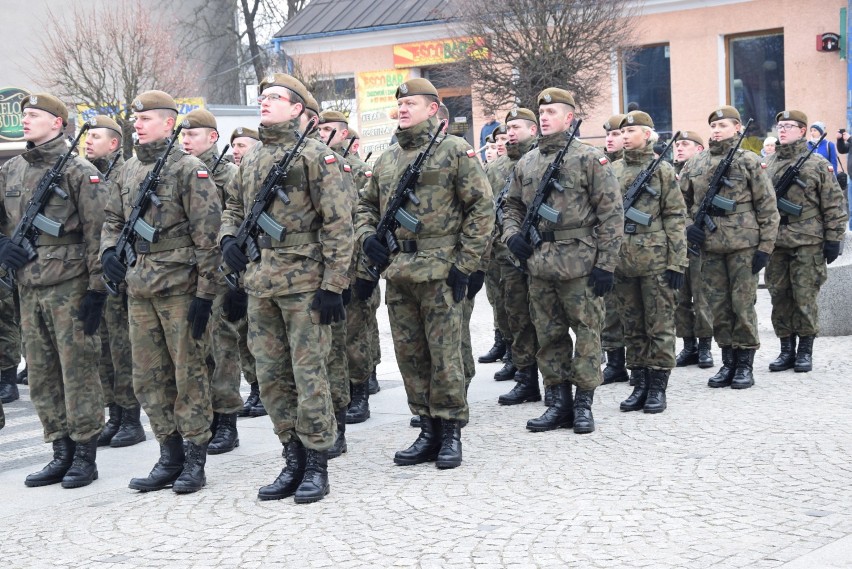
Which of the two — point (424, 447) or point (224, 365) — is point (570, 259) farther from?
point (224, 365)

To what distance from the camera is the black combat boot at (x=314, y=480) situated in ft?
21.7

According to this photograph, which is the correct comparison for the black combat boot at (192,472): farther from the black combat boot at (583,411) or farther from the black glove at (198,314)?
the black combat boot at (583,411)

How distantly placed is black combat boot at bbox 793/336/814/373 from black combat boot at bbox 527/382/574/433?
2.91 m

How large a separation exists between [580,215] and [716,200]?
236 centimetres

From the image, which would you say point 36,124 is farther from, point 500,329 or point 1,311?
point 500,329

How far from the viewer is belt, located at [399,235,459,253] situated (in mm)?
7363

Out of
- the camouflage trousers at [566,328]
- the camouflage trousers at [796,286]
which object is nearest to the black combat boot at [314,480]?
the camouflage trousers at [566,328]

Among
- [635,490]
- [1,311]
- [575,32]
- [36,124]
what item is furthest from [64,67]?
[635,490]

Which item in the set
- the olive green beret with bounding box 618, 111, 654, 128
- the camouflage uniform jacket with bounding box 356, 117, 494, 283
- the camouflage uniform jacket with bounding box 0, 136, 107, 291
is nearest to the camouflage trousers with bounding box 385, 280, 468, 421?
the camouflage uniform jacket with bounding box 356, 117, 494, 283

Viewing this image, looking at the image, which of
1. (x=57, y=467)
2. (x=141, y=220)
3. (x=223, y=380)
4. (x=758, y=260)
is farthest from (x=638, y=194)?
(x=57, y=467)

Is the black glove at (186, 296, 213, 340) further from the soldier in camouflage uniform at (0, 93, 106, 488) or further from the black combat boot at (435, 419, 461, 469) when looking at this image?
the black combat boot at (435, 419, 461, 469)

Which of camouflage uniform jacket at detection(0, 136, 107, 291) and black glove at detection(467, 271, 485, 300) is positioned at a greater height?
camouflage uniform jacket at detection(0, 136, 107, 291)

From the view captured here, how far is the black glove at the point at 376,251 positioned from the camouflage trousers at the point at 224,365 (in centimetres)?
139

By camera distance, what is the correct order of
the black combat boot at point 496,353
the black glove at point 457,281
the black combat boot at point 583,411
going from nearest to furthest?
the black glove at point 457,281, the black combat boot at point 583,411, the black combat boot at point 496,353
